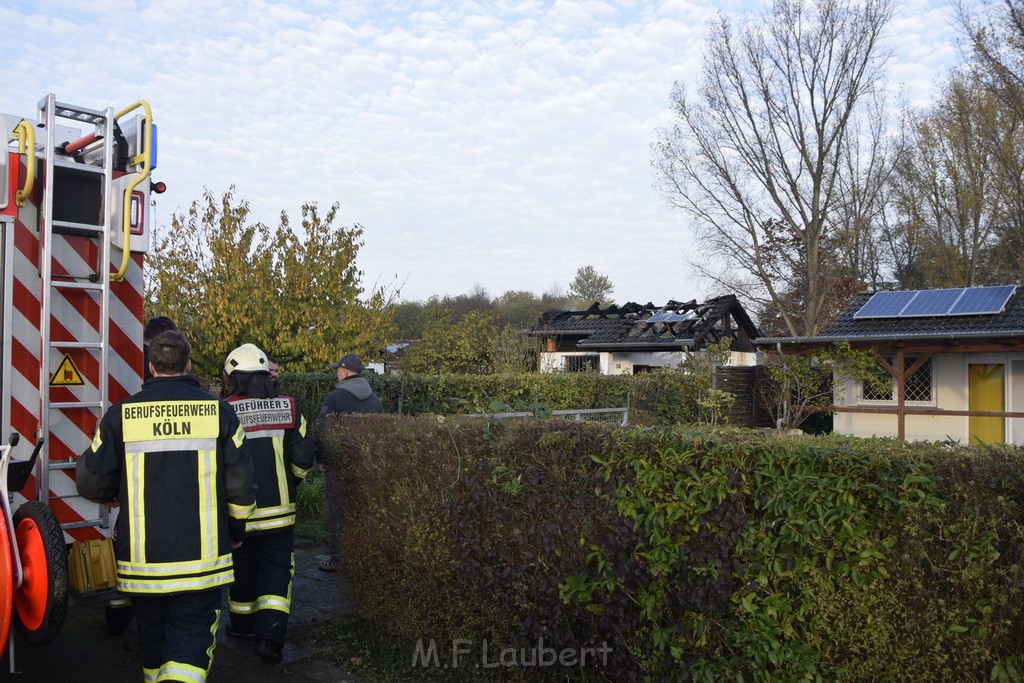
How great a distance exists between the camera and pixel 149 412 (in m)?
3.93

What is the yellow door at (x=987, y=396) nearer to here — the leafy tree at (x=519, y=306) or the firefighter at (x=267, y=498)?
the firefighter at (x=267, y=498)

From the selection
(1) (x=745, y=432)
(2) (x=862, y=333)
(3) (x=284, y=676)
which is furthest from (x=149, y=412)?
(2) (x=862, y=333)

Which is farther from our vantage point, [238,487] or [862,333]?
[862,333]

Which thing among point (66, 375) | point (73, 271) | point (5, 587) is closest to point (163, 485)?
point (5, 587)

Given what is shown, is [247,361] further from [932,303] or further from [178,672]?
[932,303]

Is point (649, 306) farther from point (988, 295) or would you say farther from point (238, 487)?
point (238, 487)

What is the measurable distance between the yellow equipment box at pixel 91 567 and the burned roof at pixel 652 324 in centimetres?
2604

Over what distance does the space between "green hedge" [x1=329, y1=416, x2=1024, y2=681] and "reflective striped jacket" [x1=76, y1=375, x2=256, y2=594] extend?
1.28 metres

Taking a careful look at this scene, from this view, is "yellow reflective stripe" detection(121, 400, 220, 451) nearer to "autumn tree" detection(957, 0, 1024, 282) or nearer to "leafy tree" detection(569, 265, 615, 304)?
"autumn tree" detection(957, 0, 1024, 282)

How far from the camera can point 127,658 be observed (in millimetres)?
5117

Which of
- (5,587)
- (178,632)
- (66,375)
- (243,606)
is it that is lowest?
(243,606)

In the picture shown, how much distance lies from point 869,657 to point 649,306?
103 feet

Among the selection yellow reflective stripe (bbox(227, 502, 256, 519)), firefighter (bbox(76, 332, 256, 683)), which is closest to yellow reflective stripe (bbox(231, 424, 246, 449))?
firefighter (bbox(76, 332, 256, 683))

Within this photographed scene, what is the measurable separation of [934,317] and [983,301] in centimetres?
104
